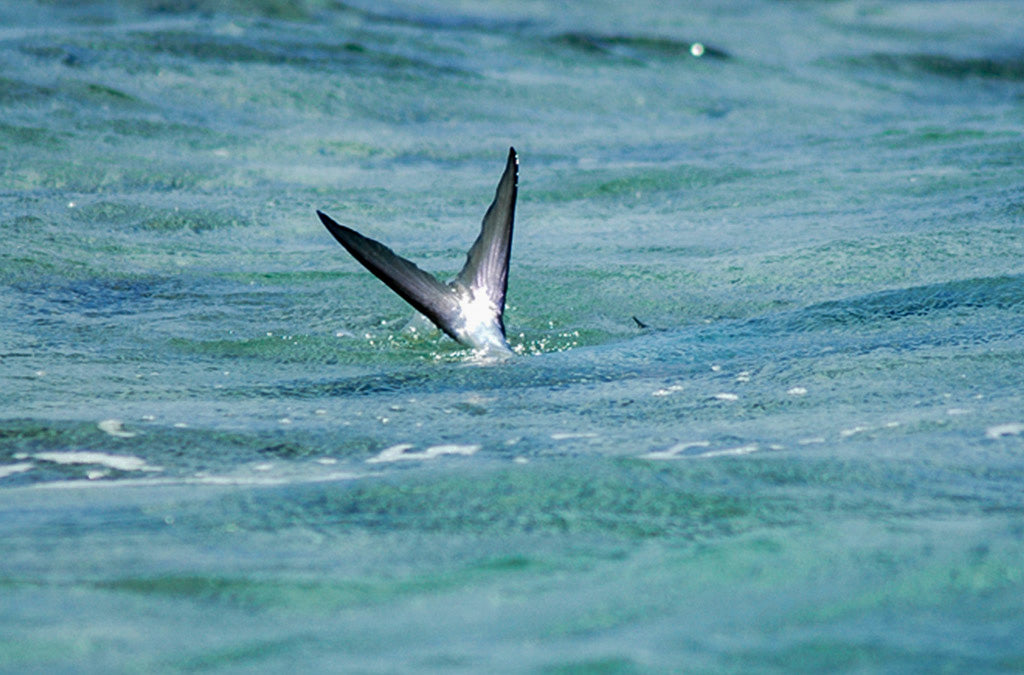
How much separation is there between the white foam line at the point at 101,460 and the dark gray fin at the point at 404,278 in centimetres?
84

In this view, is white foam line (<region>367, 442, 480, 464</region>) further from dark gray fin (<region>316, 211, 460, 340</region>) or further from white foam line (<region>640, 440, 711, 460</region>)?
dark gray fin (<region>316, 211, 460, 340</region>)

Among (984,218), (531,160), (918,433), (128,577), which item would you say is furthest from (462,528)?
(531,160)

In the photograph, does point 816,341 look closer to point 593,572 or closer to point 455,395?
point 455,395

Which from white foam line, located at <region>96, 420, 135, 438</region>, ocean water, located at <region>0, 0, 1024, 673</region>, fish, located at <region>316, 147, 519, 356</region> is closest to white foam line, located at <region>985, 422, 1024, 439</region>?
ocean water, located at <region>0, 0, 1024, 673</region>

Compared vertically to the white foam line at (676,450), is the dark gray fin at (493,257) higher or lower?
higher

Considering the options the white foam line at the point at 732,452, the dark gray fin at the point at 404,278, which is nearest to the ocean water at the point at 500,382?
the white foam line at the point at 732,452

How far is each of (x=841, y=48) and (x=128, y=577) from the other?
12541 mm

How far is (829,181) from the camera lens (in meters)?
7.90

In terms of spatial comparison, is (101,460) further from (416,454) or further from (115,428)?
(416,454)

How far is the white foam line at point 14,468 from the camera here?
125 inches

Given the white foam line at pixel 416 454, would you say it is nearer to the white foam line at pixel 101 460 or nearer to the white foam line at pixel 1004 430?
the white foam line at pixel 101 460

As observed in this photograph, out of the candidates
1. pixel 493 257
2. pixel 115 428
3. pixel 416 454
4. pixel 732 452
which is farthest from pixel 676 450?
pixel 115 428

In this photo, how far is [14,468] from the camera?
3.22m

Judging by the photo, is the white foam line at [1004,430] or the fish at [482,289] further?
the fish at [482,289]
